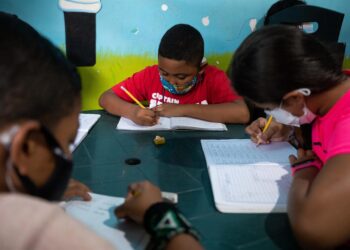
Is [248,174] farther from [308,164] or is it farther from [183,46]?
[183,46]

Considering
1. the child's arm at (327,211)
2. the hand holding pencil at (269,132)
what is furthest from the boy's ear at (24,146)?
the hand holding pencil at (269,132)

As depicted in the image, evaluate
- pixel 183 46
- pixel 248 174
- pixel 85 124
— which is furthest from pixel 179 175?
pixel 183 46

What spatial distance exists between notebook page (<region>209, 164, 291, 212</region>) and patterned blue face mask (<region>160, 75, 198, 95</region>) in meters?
0.61

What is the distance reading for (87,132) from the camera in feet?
3.93

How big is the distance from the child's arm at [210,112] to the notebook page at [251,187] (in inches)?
17.5

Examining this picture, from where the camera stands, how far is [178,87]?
4.78ft

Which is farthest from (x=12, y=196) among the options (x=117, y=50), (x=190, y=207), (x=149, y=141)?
(x=117, y=50)

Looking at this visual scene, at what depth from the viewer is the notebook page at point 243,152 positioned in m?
0.97

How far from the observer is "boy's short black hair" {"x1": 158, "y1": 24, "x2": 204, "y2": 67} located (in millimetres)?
1333

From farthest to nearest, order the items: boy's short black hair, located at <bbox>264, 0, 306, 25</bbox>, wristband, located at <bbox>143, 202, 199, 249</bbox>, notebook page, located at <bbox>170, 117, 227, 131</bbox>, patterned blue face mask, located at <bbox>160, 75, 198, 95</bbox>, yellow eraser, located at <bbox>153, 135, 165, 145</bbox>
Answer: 1. boy's short black hair, located at <bbox>264, 0, 306, 25</bbox>
2. patterned blue face mask, located at <bbox>160, 75, 198, 95</bbox>
3. notebook page, located at <bbox>170, 117, 227, 131</bbox>
4. yellow eraser, located at <bbox>153, 135, 165, 145</bbox>
5. wristband, located at <bbox>143, 202, 199, 249</bbox>

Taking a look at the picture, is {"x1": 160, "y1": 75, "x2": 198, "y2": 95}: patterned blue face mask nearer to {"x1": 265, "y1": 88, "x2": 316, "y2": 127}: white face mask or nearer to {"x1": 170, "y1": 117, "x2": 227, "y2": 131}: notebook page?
{"x1": 170, "y1": 117, "x2": 227, "y2": 131}: notebook page

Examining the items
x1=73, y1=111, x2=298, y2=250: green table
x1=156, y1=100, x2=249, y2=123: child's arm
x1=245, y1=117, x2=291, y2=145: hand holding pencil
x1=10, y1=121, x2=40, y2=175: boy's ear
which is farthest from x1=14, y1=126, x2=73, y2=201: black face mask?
x1=156, y1=100, x2=249, y2=123: child's arm

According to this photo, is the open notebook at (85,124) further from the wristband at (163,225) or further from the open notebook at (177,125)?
the wristband at (163,225)

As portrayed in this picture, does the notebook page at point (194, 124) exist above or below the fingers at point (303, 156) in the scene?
below
